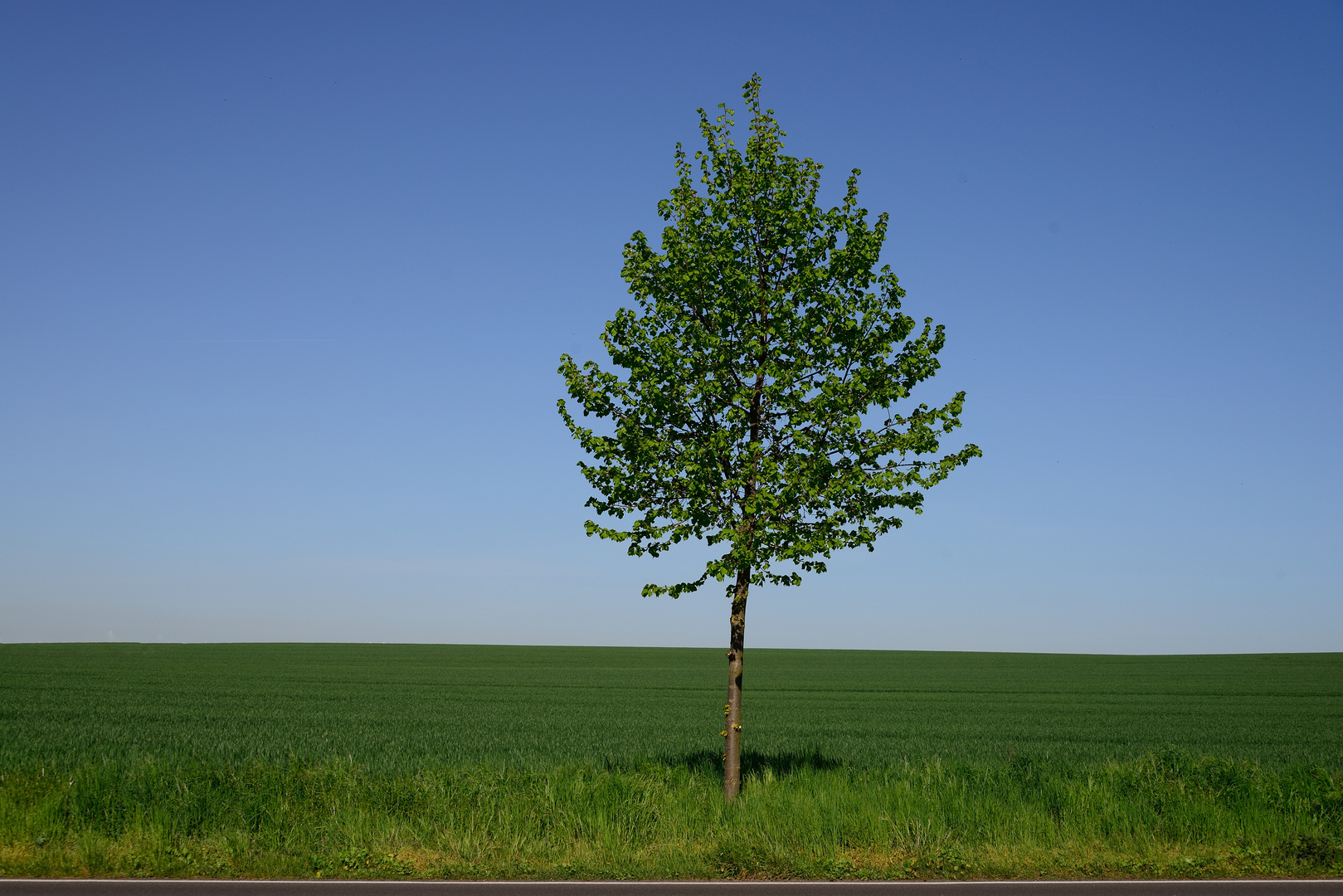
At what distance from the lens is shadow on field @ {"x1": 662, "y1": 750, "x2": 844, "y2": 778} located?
536 inches

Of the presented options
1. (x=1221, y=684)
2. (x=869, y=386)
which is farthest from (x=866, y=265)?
(x=1221, y=684)

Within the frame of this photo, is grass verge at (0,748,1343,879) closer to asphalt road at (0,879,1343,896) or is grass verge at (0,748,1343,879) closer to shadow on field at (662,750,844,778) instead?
asphalt road at (0,879,1343,896)

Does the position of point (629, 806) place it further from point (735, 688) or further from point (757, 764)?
point (757, 764)

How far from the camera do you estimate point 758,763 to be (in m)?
14.6

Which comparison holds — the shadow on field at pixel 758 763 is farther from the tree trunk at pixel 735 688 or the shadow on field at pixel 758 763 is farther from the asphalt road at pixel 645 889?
the asphalt road at pixel 645 889

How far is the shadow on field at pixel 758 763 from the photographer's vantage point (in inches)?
536

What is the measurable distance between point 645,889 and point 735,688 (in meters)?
3.66

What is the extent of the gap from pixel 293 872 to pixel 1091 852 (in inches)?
342

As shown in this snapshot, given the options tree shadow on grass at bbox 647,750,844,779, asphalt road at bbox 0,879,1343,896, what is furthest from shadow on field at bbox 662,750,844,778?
asphalt road at bbox 0,879,1343,896

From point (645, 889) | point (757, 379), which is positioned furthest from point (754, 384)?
point (645, 889)

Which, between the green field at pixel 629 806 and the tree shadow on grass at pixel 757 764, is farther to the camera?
the tree shadow on grass at pixel 757 764

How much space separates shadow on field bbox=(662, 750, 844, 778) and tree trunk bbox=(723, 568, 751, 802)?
3.69 ft

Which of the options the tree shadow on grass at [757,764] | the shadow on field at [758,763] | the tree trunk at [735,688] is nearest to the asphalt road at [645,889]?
the tree trunk at [735,688]

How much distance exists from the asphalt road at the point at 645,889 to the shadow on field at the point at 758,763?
4113mm
